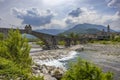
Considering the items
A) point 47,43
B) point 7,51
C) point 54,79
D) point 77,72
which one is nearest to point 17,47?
point 7,51

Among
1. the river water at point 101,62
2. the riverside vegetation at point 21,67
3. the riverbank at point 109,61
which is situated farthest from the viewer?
→ the river water at point 101,62

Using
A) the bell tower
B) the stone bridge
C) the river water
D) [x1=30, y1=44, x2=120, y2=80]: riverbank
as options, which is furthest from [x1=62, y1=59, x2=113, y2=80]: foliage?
the bell tower

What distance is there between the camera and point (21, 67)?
73.3 feet

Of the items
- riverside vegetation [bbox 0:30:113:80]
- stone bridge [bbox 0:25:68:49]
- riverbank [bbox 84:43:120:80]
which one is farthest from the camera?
stone bridge [bbox 0:25:68:49]

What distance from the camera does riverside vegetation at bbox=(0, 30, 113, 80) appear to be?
1333 cm

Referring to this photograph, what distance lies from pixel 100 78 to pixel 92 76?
0.45 m

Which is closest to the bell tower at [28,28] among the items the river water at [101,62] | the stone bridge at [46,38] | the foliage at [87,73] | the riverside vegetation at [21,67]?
the stone bridge at [46,38]

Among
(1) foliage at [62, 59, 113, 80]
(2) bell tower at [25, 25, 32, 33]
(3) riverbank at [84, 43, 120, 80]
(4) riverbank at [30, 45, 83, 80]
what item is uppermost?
(2) bell tower at [25, 25, 32, 33]

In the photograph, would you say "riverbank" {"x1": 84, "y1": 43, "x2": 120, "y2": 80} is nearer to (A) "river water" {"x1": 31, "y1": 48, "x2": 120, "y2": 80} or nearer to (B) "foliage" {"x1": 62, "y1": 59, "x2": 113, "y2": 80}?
(A) "river water" {"x1": 31, "y1": 48, "x2": 120, "y2": 80}

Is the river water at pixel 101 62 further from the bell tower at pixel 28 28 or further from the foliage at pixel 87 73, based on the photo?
the bell tower at pixel 28 28

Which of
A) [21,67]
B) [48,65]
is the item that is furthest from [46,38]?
[21,67]

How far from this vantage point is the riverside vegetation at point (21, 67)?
43.7ft

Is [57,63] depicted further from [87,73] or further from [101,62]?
[87,73]

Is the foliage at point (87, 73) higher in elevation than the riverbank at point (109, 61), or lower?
higher
